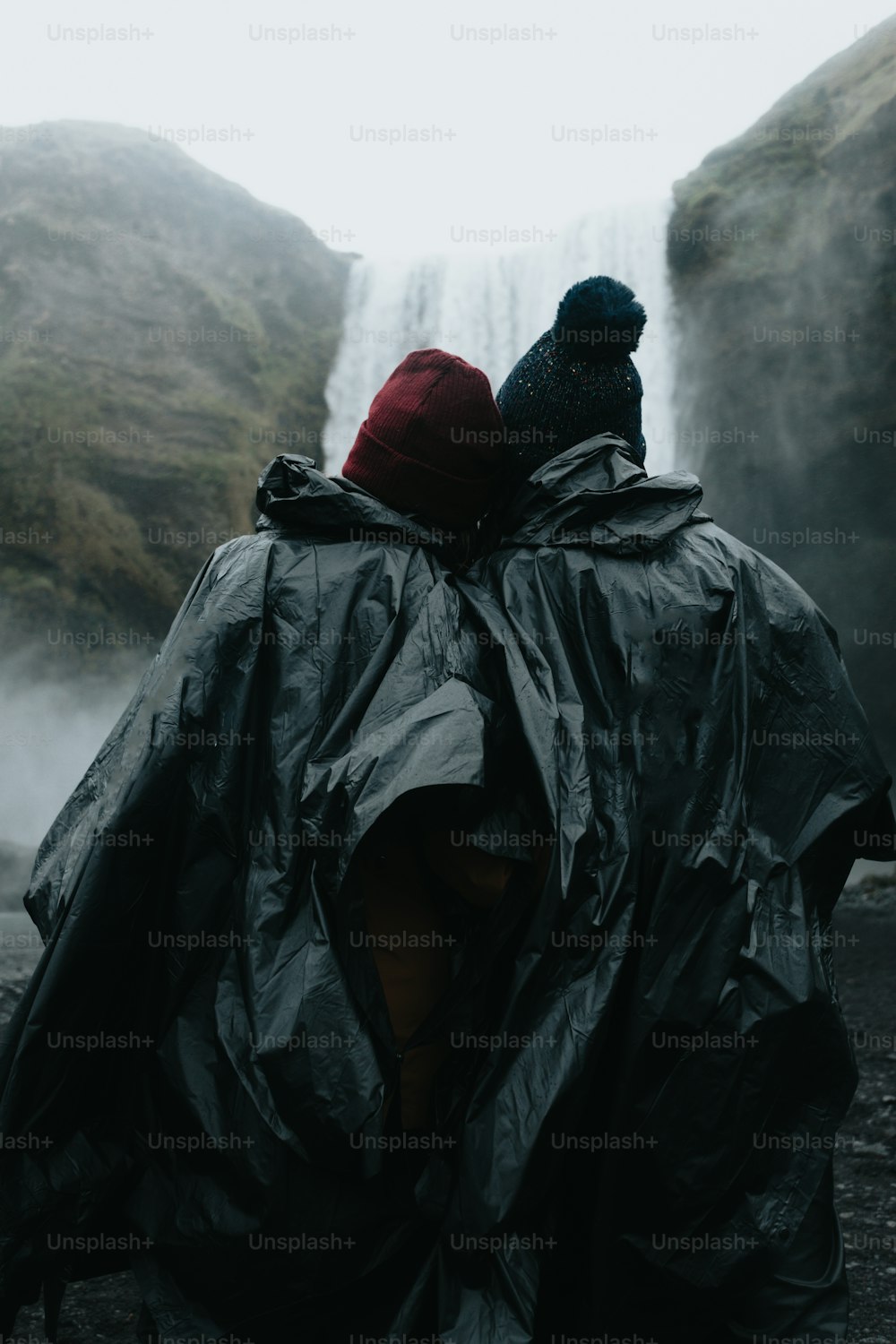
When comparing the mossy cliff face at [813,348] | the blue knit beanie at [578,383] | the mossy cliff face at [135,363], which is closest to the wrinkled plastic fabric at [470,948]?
the blue knit beanie at [578,383]

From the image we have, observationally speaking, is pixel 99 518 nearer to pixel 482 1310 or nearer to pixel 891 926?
pixel 891 926

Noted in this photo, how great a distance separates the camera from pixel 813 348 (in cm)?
1000

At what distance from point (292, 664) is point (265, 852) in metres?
0.31

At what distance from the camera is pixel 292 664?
1929 millimetres

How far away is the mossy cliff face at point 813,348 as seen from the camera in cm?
969

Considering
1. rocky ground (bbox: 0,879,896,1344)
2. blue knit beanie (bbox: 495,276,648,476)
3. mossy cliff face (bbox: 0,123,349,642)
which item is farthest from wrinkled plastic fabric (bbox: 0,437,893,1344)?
mossy cliff face (bbox: 0,123,349,642)

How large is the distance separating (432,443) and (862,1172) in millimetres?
3133

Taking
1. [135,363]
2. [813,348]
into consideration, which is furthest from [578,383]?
[135,363]

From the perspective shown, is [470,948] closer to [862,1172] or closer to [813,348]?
[862,1172]

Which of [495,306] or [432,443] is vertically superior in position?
[495,306]

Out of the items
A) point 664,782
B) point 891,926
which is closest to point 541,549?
point 664,782

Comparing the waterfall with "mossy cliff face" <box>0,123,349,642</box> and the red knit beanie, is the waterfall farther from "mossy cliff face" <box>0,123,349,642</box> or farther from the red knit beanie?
the red knit beanie

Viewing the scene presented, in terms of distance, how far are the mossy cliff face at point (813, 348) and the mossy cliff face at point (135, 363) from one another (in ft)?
14.1

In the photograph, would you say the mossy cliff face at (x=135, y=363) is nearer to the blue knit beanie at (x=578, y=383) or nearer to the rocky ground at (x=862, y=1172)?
the rocky ground at (x=862, y=1172)
